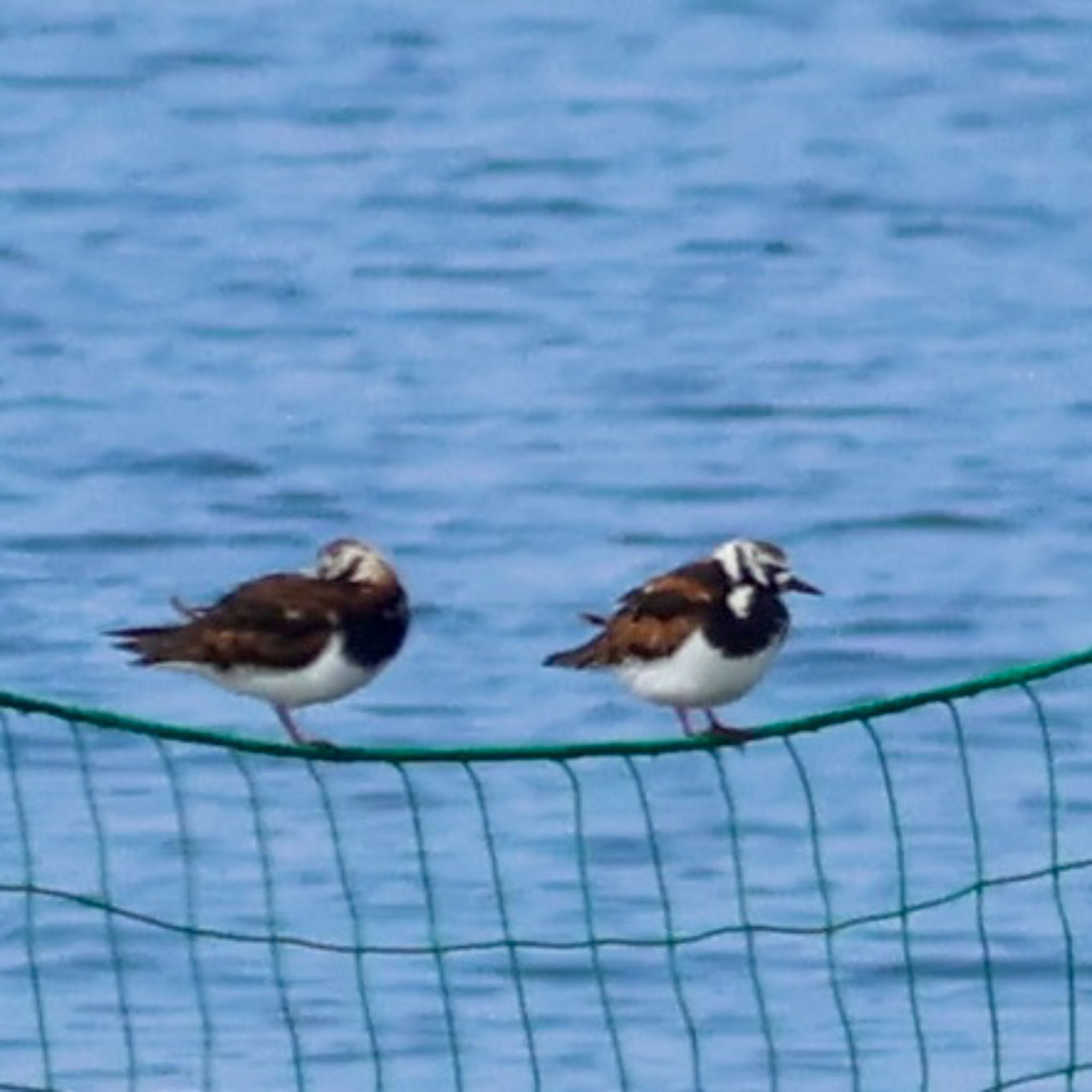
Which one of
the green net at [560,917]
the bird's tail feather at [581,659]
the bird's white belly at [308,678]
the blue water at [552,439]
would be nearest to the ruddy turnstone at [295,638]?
the bird's white belly at [308,678]

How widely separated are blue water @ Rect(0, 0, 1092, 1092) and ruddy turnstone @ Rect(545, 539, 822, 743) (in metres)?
1.76

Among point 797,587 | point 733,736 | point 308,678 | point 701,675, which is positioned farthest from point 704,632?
point 733,736

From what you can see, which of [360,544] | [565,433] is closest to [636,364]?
[565,433]

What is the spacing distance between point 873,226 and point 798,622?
6379mm

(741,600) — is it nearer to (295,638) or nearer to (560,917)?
(295,638)

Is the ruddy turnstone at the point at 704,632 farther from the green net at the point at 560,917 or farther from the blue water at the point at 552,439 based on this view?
the blue water at the point at 552,439

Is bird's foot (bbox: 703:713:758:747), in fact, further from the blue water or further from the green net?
the blue water

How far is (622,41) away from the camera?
2592 centimetres

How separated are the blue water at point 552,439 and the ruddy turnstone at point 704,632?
176 cm

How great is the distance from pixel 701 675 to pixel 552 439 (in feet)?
31.6

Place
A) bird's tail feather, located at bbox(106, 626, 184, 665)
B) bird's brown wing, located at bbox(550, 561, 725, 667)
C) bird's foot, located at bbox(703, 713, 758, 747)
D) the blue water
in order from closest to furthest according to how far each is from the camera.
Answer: bird's foot, located at bbox(703, 713, 758, 747)
bird's brown wing, located at bbox(550, 561, 725, 667)
bird's tail feather, located at bbox(106, 626, 184, 665)
the blue water

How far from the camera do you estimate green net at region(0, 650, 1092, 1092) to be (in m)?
11.5

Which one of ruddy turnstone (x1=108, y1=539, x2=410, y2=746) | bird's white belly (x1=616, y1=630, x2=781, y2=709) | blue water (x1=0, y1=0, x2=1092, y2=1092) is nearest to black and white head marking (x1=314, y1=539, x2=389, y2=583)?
ruddy turnstone (x1=108, y1=539, x2=410, y2=746)

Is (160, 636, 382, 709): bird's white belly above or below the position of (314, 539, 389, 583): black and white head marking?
below
